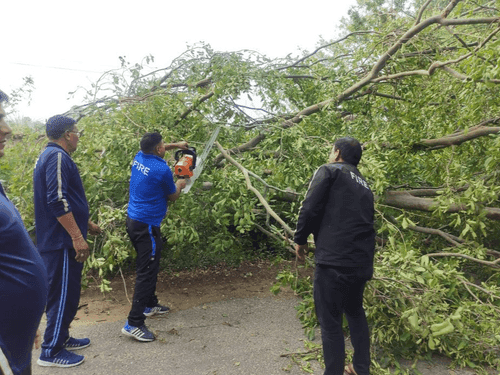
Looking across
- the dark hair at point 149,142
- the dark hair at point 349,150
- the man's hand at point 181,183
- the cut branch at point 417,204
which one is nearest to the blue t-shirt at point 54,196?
the dark hair at point 149,142

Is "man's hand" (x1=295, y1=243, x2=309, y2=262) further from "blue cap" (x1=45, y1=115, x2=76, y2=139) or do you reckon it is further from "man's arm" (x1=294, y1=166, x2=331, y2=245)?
"blue cap" (x1=45, y1=115, x2=76, y2=139)

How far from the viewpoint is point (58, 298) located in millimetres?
3143

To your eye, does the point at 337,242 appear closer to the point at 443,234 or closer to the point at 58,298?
the point at 58,298

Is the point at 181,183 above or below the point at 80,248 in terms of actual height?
above

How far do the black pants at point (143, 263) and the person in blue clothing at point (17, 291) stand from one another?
1.87 metres

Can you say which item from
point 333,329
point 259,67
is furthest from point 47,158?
point 259,67

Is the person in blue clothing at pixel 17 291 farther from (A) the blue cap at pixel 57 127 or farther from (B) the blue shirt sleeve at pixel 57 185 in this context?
(A) the blue cap at pixel 57 127

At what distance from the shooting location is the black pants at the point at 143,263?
3547mm

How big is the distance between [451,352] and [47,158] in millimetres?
3527

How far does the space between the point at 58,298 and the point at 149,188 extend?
3.75 feet

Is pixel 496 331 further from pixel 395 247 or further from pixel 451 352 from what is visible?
pixel 395 247

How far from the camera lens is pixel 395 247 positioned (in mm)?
3744

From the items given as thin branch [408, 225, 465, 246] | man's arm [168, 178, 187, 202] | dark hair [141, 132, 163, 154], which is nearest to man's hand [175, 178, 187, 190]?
man's arm [168, 178, 187, 202]

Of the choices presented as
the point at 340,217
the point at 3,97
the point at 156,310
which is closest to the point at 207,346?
the point at 156,310
